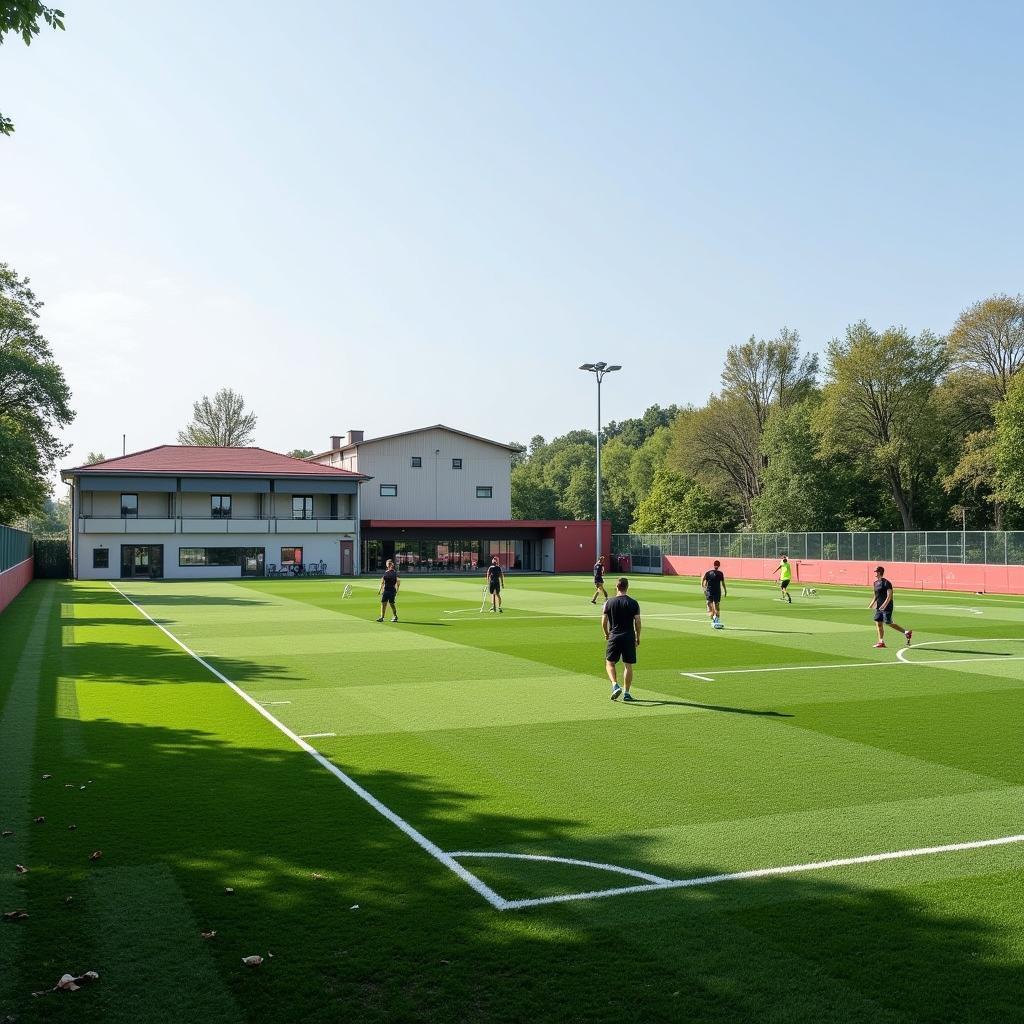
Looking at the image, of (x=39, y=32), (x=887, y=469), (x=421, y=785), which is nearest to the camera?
(x=421, y=785)

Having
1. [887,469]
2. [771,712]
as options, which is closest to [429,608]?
[771,712]

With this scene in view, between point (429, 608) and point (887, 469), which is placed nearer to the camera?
point (429, 608)

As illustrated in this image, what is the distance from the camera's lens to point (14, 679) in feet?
59.0

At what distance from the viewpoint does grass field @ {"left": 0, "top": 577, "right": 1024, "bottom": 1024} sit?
5957mm

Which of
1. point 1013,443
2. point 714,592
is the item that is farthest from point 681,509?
point 714,592

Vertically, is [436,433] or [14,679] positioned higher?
[436,433]

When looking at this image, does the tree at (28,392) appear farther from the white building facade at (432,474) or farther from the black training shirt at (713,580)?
the black training shirt at (713,580)

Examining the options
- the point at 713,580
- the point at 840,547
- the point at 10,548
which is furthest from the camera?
the point at 840,547

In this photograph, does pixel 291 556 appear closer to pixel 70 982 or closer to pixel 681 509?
pixel 681 509

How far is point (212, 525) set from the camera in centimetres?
6525

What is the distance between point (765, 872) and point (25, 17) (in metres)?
11.7

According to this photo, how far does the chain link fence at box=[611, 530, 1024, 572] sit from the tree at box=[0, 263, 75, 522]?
40.0 meters

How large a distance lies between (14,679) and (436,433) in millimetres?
60086

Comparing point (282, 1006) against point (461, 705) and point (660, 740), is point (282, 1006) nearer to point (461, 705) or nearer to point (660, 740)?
point (660, 740)
